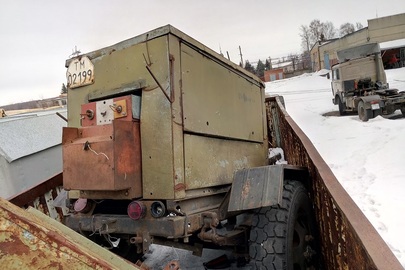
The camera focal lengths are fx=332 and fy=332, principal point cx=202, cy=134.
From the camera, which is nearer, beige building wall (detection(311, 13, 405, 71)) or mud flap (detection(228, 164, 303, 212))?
mud flap (detection(228, 164, 303, 212))

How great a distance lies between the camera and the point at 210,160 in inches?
139

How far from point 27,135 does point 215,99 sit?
209 inches

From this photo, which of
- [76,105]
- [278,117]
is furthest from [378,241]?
[278,117]

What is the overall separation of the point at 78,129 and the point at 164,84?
1044 millimetres

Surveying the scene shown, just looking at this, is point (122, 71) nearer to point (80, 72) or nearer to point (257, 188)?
point (80, 72)

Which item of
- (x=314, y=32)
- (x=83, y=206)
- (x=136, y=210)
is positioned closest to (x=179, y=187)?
(x=136, y=210)

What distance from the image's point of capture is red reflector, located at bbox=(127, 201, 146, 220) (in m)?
3.01

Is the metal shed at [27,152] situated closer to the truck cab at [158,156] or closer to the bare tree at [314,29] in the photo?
the truck cab at [158,156]

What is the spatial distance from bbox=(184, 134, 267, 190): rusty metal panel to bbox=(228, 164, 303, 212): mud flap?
0.88ft

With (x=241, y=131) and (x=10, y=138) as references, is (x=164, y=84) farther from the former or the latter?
(x=10, y=138)

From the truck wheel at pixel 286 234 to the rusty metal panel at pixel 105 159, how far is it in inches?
50.2

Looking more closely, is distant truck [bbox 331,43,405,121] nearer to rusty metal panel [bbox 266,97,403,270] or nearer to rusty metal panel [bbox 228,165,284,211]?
rusty metal panel [bbox 266,97,403,270]

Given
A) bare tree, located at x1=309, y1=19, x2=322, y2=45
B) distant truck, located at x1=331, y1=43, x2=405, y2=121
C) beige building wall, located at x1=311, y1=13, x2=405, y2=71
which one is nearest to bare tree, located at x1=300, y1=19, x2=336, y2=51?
bare tree, located at x1=309, y1=19, x2=322, y2=45

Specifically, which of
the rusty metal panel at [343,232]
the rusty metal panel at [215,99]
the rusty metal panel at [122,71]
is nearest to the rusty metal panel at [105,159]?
the rusty metal panel at [122,71]
